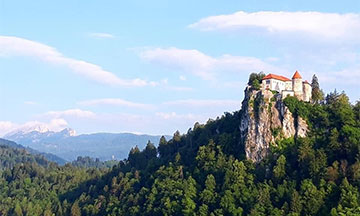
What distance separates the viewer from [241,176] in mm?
71500

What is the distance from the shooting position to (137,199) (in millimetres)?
80188

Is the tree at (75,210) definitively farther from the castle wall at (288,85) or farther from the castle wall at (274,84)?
the castle wall at (288,85)

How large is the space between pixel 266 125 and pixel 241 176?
885cm

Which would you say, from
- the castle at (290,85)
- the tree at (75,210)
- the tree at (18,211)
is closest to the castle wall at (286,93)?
the castle at (290,85)

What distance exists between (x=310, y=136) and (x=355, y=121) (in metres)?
6.31

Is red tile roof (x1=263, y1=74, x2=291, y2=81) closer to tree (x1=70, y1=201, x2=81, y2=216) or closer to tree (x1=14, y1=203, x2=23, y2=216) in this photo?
tree (x1=70, y1=201, x2=81, y2=216)

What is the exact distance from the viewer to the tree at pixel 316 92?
81.2 metres

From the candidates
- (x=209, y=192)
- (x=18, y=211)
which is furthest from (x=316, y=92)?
(x=18, y=211)

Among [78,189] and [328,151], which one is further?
[78,189]

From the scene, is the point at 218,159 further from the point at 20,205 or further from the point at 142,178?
the point at 20,205

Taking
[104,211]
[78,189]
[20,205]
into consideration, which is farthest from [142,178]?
[20,205]

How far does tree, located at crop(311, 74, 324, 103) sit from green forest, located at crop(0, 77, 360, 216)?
0.66ft

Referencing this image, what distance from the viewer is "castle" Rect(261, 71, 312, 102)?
79125 millimetres

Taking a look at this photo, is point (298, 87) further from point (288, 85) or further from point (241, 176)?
point (241, 176)
